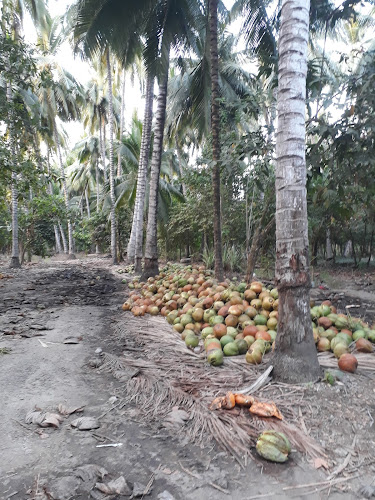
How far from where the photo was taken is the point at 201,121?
1189cm

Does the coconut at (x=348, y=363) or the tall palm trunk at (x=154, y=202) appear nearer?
the coconut at (x=348, y=363)

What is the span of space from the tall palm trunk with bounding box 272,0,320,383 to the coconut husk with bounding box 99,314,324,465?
8.6 inches

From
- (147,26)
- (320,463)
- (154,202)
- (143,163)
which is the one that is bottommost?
(320,463)

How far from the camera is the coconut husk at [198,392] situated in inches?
77.4

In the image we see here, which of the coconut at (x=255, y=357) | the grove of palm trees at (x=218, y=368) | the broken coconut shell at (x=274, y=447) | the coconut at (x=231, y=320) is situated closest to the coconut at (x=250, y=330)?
the grove of palm trees at (x=218, y=368)

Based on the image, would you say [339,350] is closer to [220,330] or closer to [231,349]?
[231,349]

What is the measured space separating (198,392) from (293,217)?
4.71ft

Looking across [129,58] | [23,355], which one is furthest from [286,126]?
[129,58]

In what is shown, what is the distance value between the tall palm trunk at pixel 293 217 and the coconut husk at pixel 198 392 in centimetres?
22

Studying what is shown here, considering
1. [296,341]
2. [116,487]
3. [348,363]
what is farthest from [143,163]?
[116,487]

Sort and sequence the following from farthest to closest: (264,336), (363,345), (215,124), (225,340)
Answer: (215,124), (225,340), (264,336), (363,345)

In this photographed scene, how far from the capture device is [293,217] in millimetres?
2492

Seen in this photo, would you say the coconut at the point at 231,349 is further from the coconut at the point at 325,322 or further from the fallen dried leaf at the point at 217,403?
the coconut at the point at 325,322

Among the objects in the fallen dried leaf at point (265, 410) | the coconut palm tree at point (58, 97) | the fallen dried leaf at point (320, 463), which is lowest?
the fallen dried leaf at point (320, 463)
